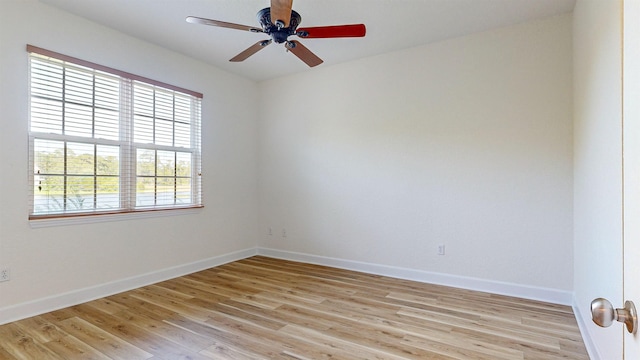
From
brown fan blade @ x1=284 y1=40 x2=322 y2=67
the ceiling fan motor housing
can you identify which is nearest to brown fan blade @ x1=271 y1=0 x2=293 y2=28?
the ceiling fan motor housing

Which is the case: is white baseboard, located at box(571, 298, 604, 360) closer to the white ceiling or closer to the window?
the white ceiling

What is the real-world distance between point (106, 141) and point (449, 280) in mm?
4020

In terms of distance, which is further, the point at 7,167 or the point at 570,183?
the point at 570,183

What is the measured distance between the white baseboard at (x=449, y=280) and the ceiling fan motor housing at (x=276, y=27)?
2.93 meters

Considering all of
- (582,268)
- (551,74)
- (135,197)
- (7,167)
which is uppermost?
(551,74)

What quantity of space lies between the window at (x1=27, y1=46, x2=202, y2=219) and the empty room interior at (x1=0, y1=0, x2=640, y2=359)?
38mm

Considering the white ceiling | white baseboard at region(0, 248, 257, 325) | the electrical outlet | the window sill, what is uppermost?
the white ceiling

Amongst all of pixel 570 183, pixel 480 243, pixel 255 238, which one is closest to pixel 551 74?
pixel 570 183

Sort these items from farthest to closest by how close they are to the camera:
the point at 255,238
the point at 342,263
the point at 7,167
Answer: the point at 255,238 → the point at 342,263 → the point at 7,167

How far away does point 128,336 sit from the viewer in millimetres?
2453

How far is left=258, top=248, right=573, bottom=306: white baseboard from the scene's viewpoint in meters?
3.16

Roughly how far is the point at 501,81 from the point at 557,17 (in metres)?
0.71
